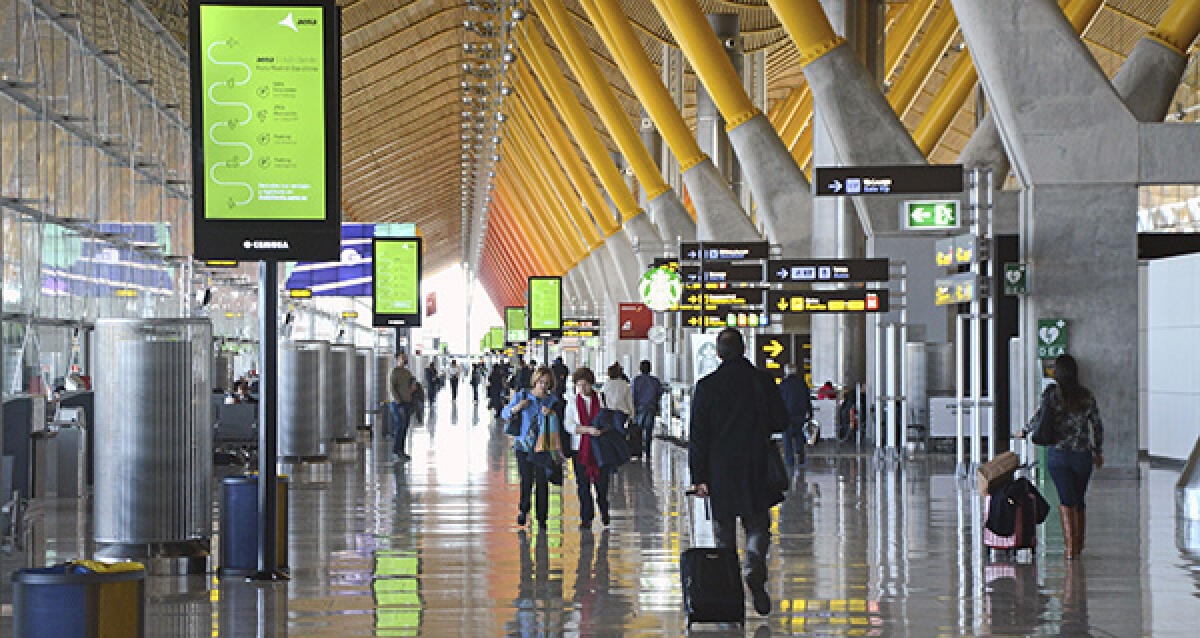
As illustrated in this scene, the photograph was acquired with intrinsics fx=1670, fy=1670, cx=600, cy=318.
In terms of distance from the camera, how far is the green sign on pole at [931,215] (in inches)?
832

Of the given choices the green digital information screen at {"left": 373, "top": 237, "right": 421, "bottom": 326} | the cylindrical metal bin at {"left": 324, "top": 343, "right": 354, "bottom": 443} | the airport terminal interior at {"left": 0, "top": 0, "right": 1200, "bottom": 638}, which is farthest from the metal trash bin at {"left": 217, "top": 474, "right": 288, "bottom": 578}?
the green digital information screen at {"left": 373, "top": 237, "right": 421, "bottom": 326}

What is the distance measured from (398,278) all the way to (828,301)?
7.54 m

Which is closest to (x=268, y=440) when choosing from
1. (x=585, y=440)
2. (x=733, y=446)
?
(x=733, y=446)

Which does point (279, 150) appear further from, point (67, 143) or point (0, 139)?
point (67, 143)

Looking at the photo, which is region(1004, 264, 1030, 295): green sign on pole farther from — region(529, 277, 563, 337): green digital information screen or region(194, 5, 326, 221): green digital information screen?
region(529, 277, 563, 337): green digital information screen

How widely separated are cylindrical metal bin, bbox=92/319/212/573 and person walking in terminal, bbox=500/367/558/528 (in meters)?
3.16

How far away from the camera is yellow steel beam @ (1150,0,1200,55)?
23000 mm

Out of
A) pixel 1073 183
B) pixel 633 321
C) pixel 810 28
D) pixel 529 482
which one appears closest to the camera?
pixel 529 482

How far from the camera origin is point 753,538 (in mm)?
9305

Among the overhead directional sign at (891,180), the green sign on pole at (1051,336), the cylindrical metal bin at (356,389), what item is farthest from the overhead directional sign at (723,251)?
the green sign on pole at (1051,336)

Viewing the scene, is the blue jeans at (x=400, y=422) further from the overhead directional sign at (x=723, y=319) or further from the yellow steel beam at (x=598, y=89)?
the yellow steel beam at (x=598, y=89)

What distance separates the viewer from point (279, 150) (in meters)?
10.6

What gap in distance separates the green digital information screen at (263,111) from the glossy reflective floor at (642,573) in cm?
246

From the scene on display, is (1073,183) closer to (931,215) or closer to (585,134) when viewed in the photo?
(931,215)
